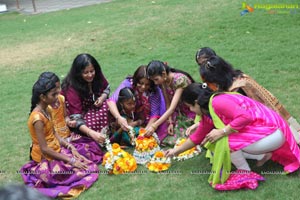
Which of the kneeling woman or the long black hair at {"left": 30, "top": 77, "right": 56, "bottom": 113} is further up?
the long black hair at {"left": 30, "top": 77, "right": 56, "bottom": 113}

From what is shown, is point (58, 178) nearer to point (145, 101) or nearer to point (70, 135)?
point (70, 135)

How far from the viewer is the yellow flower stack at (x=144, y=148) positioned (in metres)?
3.82

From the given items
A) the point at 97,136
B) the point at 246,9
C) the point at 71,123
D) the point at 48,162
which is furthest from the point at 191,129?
the point at 246,9

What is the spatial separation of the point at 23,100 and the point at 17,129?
1072 mm

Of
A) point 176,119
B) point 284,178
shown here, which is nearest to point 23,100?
point 176,119

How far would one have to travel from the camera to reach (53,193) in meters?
3.37

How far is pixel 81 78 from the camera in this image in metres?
4.29

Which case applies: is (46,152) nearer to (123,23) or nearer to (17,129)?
(17,129)

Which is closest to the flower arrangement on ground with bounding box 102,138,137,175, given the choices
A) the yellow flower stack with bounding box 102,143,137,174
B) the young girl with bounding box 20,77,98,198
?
the yellow flower stack with bounding box 102,143,137,174

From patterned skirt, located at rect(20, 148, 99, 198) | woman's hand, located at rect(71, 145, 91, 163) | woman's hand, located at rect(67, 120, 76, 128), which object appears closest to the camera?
patterned skirt, located at rect(20, 148, 99, 198)

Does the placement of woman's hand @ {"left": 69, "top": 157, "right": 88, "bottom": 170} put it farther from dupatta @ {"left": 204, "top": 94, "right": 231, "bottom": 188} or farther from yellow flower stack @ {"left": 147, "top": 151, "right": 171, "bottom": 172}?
dupatta @ {"left": 204, "top": 94, "right": 231, "bottom": 188}

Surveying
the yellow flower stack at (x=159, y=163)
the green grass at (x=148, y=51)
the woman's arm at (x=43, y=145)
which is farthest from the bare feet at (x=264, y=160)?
the woman's arm at (x=43, y=145)

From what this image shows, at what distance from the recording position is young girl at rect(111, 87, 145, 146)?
412cm

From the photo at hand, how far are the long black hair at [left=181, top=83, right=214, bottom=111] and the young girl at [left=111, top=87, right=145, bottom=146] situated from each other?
86 centimetres
